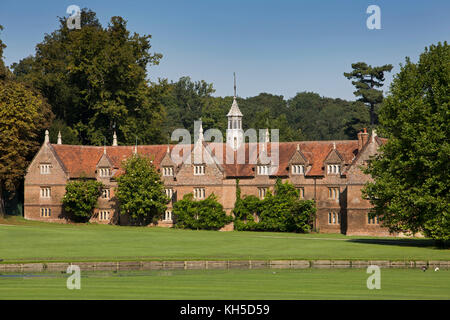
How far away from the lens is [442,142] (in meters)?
43.6

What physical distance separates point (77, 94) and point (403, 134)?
156 feet

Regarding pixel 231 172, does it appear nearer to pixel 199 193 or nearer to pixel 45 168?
pixel 199 193

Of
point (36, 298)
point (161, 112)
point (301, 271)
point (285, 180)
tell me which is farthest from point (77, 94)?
point (36, 298)

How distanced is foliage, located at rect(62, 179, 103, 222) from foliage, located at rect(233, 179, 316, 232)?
44.9 ft

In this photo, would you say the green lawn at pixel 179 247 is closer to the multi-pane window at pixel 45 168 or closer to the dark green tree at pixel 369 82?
the multi-pane window at pixel 45 168

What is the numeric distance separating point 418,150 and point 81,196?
3606 centimetres

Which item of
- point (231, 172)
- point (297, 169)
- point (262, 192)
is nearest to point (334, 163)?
point (297, 169)

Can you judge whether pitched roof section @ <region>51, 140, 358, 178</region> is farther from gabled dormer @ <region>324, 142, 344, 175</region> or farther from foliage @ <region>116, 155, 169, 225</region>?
foliage @ <region>116, 155, 169, 225</region>

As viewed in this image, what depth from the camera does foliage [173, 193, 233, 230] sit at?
65938 mm

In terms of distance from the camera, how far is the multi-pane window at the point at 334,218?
209 feet

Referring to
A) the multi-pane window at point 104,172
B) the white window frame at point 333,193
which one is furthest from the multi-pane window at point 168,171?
the white window frame at point 333,193

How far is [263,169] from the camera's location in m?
66.6

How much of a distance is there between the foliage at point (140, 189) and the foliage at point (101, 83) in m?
13.2
